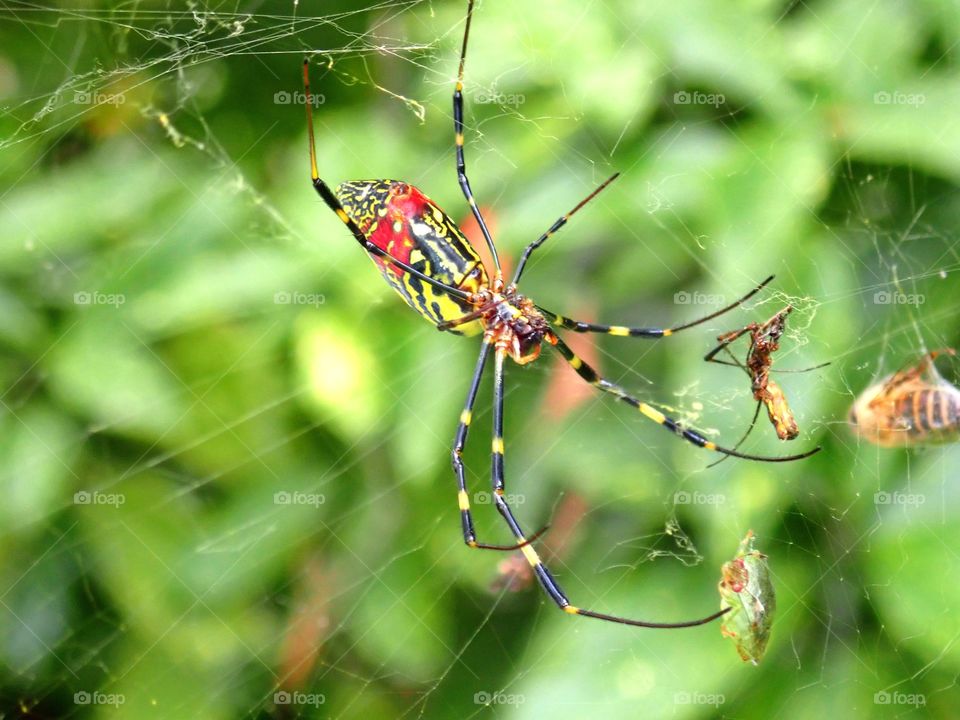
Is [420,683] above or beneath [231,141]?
beneath

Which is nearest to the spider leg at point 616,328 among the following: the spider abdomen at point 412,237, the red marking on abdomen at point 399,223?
the spider abdomen at point 412,237

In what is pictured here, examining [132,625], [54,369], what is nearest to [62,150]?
[54,369]

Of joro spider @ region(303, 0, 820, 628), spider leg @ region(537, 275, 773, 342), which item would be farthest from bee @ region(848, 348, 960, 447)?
spider leg @ region(537, 275, 773, 342)

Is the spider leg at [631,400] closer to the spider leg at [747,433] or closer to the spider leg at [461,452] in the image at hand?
the spider leg at [747,433]

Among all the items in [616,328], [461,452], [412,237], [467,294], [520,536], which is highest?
[412,237]

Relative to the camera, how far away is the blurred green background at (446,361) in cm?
122

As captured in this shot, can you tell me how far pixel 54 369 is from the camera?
1.52m

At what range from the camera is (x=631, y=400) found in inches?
56.7

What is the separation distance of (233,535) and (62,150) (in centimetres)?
88

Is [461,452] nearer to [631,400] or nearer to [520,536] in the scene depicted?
[520,536]

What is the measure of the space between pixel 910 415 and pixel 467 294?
0.73 metres

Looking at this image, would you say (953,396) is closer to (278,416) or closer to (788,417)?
(788,417)

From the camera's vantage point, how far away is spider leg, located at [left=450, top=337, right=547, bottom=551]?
1484 millimetres

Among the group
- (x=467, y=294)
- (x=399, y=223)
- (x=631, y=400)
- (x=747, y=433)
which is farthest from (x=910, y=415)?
(x=399, y=223)
